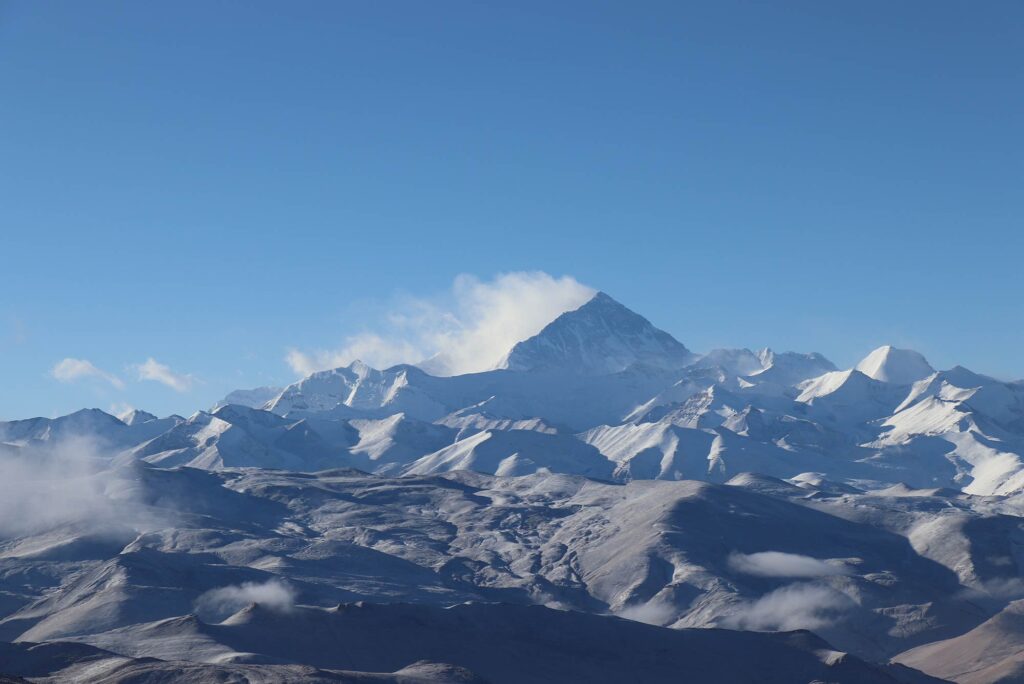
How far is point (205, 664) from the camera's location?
189750 mm

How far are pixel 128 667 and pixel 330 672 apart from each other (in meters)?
25.0

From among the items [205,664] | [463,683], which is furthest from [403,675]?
[205,664]

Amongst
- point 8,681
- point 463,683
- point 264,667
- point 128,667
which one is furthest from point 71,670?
point 463,683

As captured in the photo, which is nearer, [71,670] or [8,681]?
[8,681]

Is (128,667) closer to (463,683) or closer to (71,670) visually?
(71,670)

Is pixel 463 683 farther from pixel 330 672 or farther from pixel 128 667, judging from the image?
pixel 128 667

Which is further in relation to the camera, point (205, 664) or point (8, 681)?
point (205, 664)

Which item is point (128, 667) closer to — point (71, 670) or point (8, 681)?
point (71, 670)

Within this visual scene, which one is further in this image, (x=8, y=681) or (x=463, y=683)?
(x=463, y=683)

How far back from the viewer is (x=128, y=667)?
188000mm

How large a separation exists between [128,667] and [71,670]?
8.97 m

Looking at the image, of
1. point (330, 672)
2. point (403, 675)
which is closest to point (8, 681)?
point (330, 672)

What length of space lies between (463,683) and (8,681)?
64118 mm

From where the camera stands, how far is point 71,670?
192 metres
